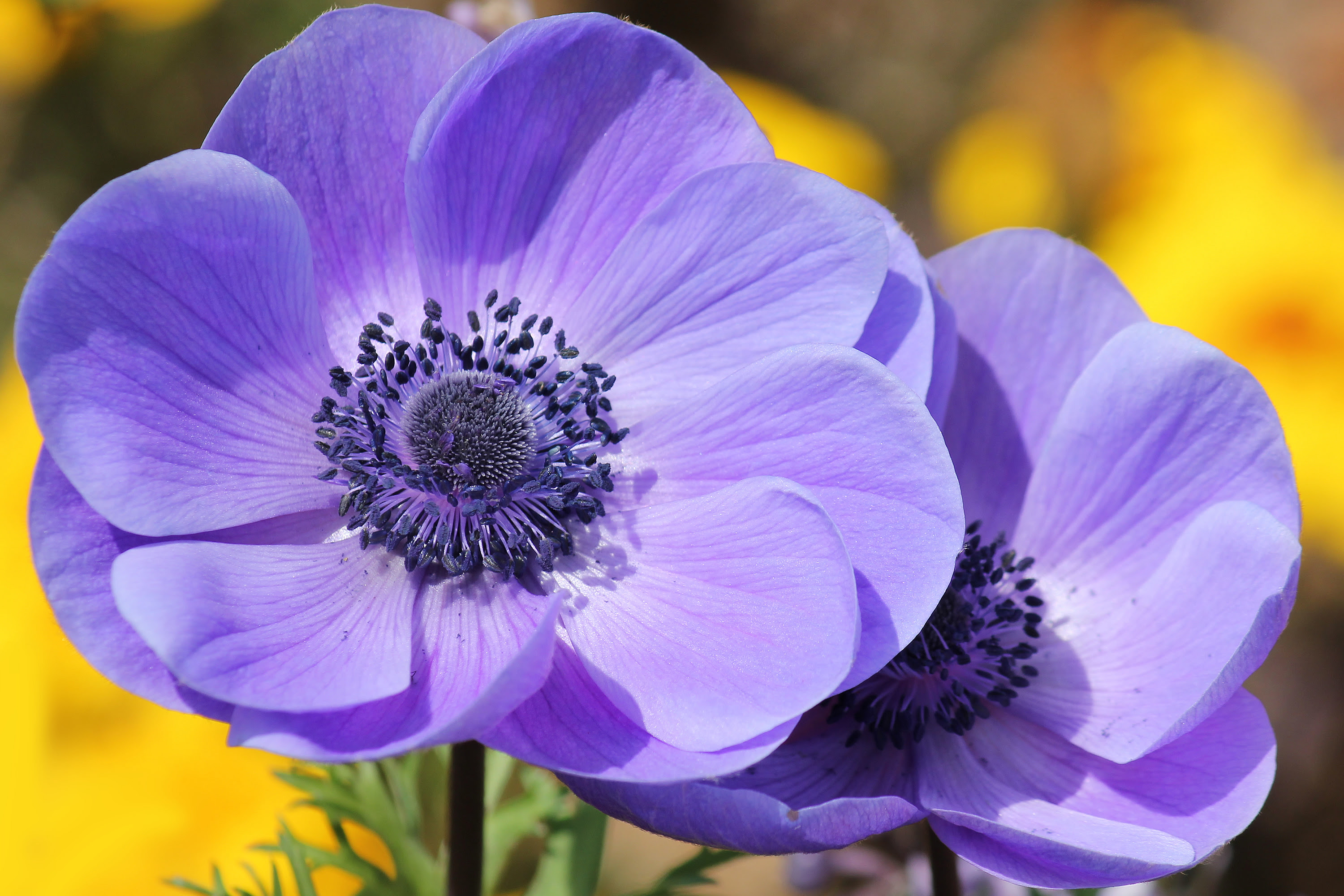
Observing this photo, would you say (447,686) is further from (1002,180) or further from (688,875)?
(1002,180)

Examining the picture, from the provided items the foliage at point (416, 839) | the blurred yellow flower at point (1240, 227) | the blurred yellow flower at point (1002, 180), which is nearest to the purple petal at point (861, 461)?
the foliage at point (416, 839)

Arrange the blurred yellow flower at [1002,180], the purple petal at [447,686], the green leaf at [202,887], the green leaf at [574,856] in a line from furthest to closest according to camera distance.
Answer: the blurred yellow flower at [1002,180] → the green leaf at [574,856] → the green leaf at [202,887] → the purple petal at [447,686]

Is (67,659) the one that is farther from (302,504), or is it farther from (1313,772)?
(1313,772)

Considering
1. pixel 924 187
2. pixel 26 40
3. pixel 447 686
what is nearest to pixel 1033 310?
pixel 447 686

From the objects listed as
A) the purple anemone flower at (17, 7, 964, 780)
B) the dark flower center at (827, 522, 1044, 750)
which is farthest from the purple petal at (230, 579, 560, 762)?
the dark flower center at (827, 522, 1044, 750)

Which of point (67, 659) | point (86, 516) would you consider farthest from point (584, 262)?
point (67, 659)

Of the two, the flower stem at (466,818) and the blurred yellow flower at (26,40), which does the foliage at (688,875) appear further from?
the blurred yellow flower at (26,40)
